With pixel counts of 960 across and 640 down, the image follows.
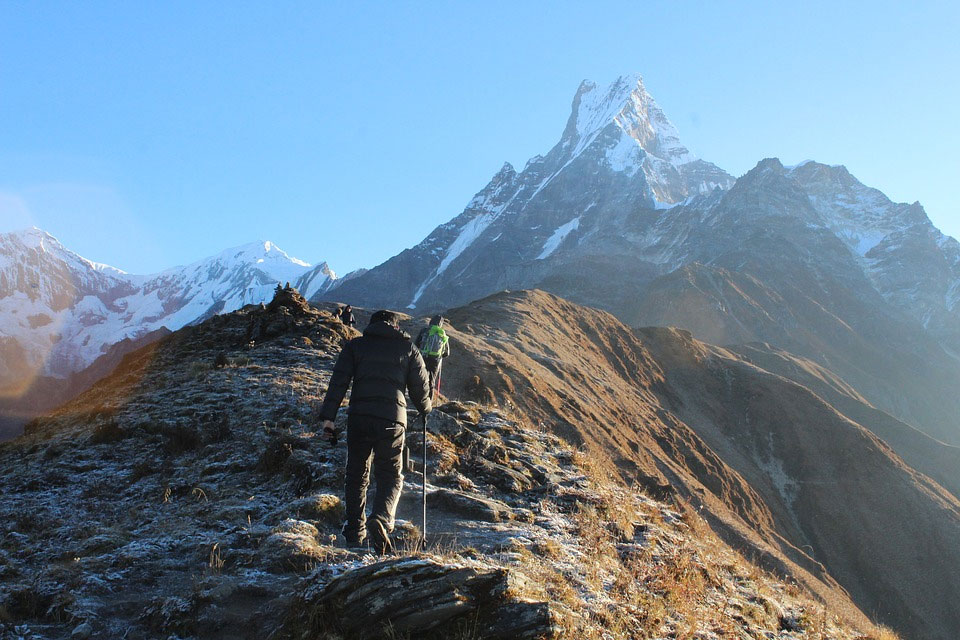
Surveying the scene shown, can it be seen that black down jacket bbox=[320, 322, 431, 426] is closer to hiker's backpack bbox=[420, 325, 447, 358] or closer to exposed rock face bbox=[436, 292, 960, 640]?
hiker's backpack bbox=[420, 325, 447, 358]

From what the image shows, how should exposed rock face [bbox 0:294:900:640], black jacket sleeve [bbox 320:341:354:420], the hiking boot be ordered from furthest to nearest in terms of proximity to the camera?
black jacket sleeve [bbox 320:341:354:420] < the hiking boot < exposed rock face [bbox 0:294:900:640]

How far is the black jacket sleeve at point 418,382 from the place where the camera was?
21.6ft

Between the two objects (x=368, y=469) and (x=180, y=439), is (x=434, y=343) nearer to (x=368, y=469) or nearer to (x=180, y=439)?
(x=180, y=439)

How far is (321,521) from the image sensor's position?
6.64 m

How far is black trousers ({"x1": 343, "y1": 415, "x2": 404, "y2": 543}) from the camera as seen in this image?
6008 millimetres

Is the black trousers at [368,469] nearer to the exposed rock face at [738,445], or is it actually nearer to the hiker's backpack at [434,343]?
the hiker's backpack at [434,343]

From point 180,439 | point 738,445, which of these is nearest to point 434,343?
point 180,439

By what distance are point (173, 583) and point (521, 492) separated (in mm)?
4725

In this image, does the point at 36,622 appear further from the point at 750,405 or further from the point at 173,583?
the point at 750,405

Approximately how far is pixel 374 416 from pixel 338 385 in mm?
524

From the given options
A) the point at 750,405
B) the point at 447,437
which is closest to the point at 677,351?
the point at 750,405

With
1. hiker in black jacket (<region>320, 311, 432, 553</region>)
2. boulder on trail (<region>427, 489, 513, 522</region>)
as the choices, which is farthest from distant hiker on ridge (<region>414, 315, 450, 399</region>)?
hiker in black jacket (<region>320, 311, 432, 553</region>)

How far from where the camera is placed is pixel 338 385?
6.36 m

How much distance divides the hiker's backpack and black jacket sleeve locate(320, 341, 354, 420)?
165 inches
